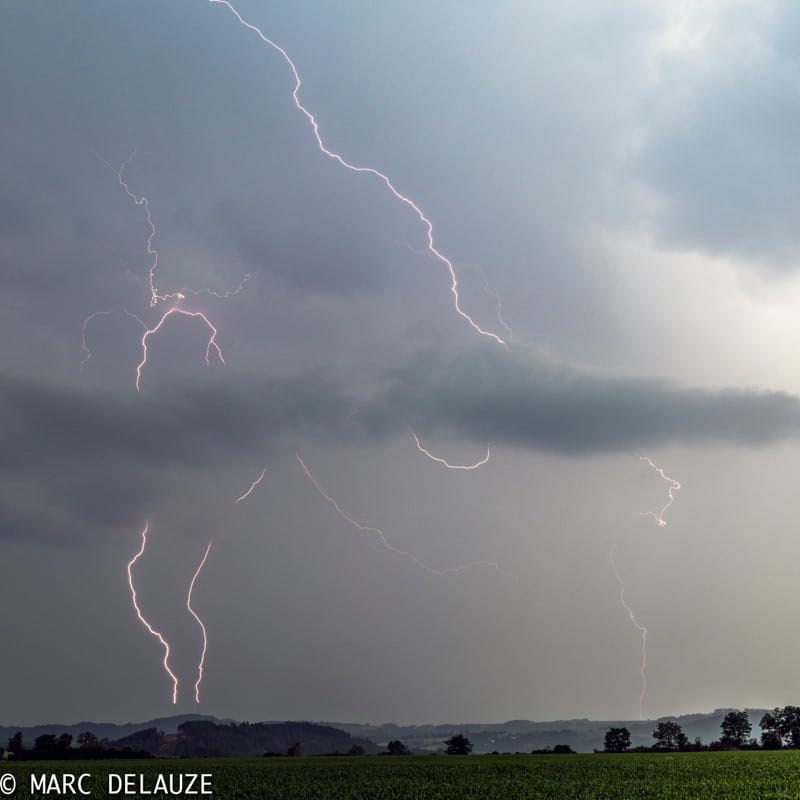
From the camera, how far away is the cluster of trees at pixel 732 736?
2611 inches

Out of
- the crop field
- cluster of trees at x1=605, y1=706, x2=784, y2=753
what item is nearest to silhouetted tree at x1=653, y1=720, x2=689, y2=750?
cluster of trees at x1=605, y1=706, x2=784, y2=753

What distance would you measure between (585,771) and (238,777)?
44.0 feet

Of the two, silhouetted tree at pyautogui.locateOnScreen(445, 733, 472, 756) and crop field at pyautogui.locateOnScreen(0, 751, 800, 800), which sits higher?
crop field at pyautogui.locateOnScreen(0, 751, 800, 800)

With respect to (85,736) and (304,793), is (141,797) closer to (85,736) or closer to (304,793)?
(304,793)

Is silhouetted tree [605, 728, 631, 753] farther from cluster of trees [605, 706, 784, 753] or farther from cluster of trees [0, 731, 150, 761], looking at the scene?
cluster of trees [0, 731, 150, 761]

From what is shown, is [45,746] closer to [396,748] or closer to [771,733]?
[396,748]

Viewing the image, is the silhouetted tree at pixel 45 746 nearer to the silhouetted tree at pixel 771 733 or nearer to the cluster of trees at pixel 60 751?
the cluster of trees at pixel 60 751

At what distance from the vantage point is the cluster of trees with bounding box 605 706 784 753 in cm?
6631

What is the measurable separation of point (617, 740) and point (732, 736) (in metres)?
17.5

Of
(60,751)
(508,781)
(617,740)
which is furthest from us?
(617,740)

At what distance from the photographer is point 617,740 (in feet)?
219

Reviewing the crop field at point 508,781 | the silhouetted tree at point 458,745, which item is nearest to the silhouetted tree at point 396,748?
the silhouetted tree at point 458,745

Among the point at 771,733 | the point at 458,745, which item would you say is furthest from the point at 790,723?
the point at 458,745

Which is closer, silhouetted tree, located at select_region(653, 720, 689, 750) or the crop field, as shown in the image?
the crop field
